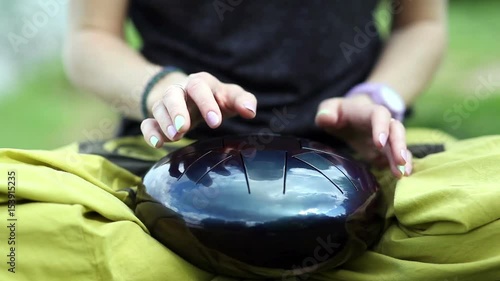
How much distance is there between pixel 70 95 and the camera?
2848mm

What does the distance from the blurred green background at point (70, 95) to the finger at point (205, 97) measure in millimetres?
1289

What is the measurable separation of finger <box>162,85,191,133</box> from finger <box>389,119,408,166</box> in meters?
0.25

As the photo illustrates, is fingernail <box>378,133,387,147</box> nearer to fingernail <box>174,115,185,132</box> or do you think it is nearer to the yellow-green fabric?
the yellow-green fabric

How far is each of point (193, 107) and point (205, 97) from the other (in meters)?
0.05

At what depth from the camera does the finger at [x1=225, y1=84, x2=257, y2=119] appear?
0.72m

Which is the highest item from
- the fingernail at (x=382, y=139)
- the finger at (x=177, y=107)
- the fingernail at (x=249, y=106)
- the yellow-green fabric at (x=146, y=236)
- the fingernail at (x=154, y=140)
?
the finger at (x=177, y=107)

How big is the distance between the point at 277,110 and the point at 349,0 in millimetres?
226

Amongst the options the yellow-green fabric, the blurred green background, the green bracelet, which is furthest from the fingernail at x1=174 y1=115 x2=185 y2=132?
the blurred green background

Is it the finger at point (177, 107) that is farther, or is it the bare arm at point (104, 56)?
the bare arm at point (104, 56)

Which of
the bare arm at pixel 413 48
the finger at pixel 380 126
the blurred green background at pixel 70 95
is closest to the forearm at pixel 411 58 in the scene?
the bare arm at pixel 413 48

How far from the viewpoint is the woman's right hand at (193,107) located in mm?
687

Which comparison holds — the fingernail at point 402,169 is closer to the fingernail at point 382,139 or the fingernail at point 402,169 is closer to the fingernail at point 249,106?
the fingernail at point 382,139

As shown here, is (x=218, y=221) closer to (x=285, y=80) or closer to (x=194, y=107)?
(x=194, y=107)

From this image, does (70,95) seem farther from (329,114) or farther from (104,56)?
(329,114)
